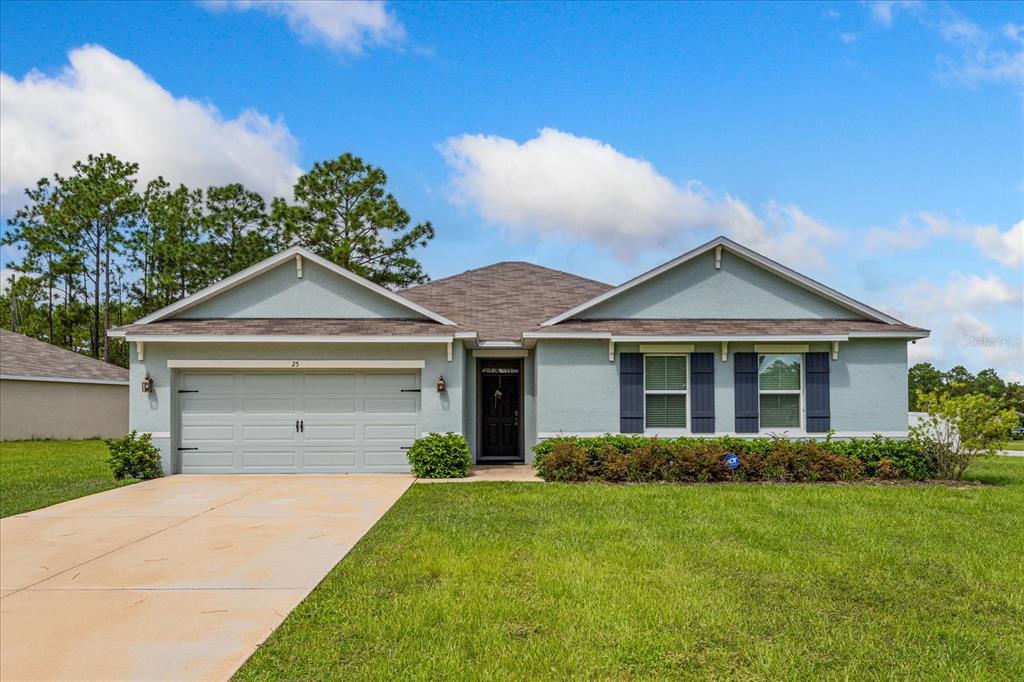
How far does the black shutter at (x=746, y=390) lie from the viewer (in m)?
14.6

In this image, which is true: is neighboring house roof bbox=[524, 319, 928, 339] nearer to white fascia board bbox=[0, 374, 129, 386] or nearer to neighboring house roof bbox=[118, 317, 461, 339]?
neighboring house roof bbox=[118, 317, 461, 339]

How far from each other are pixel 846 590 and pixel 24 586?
7577mm

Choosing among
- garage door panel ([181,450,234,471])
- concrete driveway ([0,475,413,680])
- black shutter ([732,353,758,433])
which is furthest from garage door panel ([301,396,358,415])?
black shutter ([732,353,758,433])

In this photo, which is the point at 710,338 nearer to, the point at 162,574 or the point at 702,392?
the point at 702,392

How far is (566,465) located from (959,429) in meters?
7.66

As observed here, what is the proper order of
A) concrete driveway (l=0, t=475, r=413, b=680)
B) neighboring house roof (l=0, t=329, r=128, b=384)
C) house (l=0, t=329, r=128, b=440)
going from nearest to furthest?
concrete driveway (l=0, t=475, r=413, b=680), house (l=0, t=329, r=128, b=440), neighboring house roof (l=0, t=329, r=128, b=384)

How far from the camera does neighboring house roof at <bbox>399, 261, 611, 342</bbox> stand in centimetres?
1730

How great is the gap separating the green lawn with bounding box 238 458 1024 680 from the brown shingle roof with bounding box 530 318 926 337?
5079 mm

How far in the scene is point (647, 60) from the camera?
14242 mm

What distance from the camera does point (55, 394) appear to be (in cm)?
2650

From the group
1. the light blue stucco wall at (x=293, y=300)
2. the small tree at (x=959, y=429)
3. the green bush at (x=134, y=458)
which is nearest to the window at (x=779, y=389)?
the small tree at (x=959, y=429)

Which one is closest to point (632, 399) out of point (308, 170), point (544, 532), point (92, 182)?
point (544, 532)

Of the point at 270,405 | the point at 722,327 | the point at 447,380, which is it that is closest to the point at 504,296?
the point at 447,380

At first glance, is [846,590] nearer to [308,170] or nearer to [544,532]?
[544,532]
